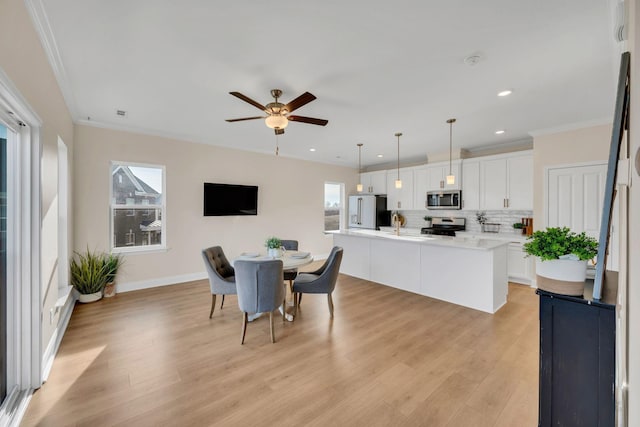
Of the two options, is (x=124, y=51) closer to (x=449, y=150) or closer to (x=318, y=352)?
(x=318, y=352)

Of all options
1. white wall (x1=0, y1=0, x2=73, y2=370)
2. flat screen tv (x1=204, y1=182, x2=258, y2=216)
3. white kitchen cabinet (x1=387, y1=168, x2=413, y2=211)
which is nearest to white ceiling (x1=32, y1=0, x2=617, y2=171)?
white wall (x1=0, y1=0, x2=73, y2=370)

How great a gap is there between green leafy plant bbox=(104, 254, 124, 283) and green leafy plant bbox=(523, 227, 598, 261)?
16.2 ft

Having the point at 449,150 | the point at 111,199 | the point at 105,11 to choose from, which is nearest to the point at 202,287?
the point at 111,199

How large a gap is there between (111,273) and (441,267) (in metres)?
4.89

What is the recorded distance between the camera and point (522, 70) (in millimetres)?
2520

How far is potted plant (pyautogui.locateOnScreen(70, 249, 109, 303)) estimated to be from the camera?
3.77 m

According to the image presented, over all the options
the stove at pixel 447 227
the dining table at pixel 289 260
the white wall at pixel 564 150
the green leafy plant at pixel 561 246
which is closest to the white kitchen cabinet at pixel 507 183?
the white wall at pixel 564 150

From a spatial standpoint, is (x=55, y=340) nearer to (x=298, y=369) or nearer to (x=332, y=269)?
(x=298, y=369)

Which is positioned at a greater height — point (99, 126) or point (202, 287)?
point (99, 126)

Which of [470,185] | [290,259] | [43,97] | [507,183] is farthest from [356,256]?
[43,97]

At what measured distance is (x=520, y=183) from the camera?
486 centimetres

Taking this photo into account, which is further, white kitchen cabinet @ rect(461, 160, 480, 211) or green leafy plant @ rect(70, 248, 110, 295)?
white kitchen cabinet @ rect(461, 160, 480, 211)

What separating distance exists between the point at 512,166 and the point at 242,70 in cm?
491

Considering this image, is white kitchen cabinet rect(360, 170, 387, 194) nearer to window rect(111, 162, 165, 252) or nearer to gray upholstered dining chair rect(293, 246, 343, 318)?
gray upholstered dining chair rect(293, 246, 343, 318)
